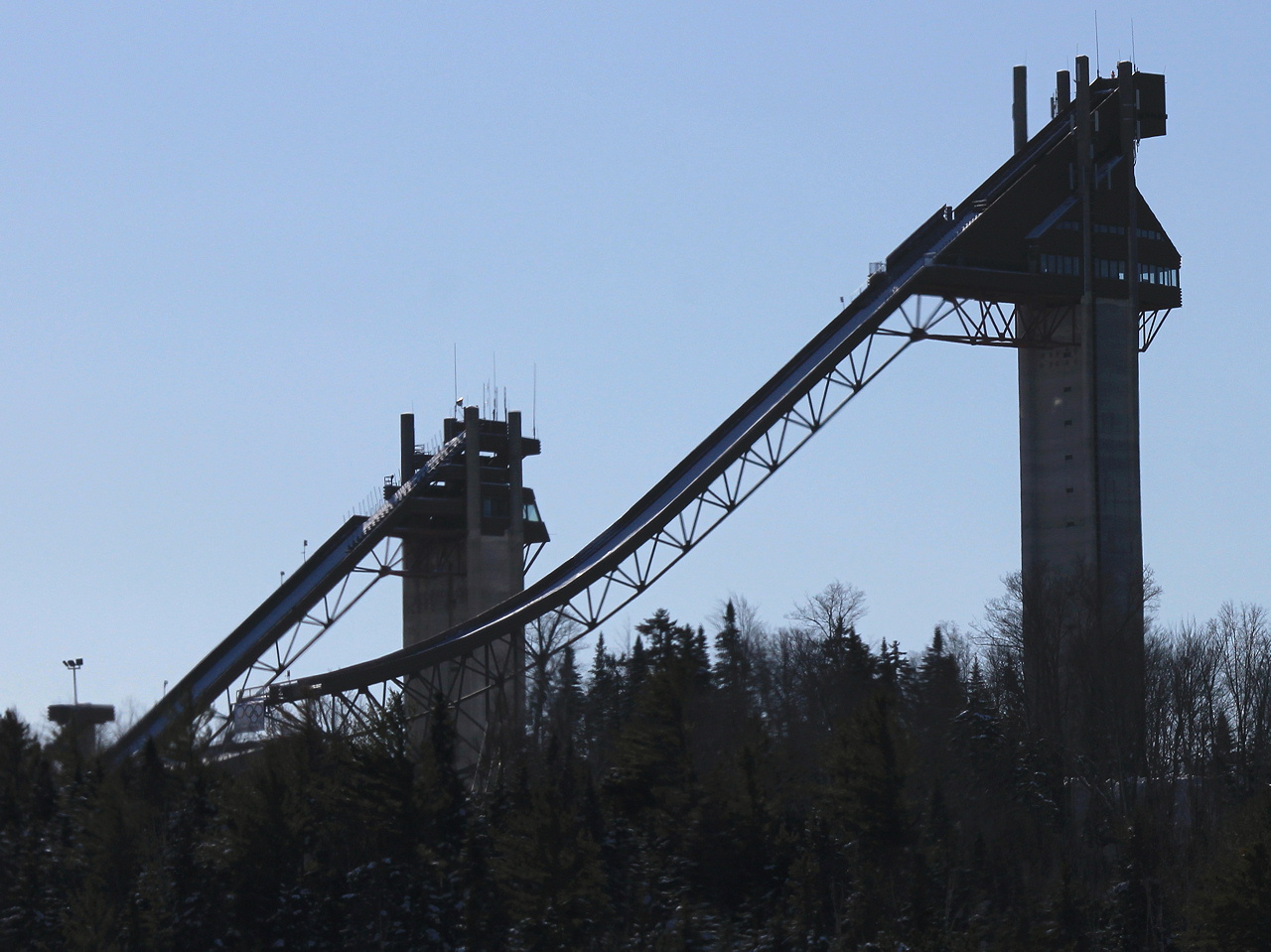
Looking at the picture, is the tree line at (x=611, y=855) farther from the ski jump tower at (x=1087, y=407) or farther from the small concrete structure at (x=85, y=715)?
the small concrete structure at (x=85, y=715)

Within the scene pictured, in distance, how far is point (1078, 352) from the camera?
271 feet

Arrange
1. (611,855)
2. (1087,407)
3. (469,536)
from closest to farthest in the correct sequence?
1. (611,855)
2. (1087,407)
3. (469,536)

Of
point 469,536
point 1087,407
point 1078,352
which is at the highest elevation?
point 1078,352

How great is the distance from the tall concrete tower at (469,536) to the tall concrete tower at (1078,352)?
76.9 feet

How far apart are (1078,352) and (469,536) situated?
2726 cm

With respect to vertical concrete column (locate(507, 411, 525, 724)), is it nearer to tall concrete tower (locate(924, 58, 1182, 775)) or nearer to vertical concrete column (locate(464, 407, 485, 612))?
vertical concrete column (locate(464, 407, 485, 612))

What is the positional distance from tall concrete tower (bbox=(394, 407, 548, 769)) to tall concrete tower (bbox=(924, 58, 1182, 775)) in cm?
2345

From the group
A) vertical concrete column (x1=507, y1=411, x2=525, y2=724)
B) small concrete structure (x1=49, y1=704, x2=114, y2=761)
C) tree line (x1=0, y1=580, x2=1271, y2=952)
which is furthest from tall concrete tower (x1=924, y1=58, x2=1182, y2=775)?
small concrete structure (x1=49, y1=704, x2=114, y2=761)

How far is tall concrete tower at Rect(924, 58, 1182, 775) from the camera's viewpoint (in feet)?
265

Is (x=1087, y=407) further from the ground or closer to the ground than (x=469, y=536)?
further from the ground

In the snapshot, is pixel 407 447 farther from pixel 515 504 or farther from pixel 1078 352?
Answer: pixel 1078 352

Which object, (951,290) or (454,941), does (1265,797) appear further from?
(951,290)

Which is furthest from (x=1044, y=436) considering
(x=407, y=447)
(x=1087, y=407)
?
(x=407, y=447)

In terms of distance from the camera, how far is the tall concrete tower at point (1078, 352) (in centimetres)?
8062
